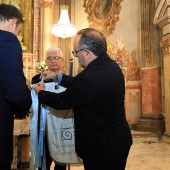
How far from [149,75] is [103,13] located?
3774 millimetres

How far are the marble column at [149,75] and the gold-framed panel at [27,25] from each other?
440cm

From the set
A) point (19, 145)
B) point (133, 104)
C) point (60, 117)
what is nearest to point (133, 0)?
point (133, 104)

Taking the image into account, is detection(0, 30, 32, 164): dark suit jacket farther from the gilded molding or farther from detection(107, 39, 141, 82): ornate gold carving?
the gilded molding

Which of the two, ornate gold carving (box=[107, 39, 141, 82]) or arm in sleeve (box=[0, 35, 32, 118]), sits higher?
ornate gold carving (box=[107, 39, 141, 82])

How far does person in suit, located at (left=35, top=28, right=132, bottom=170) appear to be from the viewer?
1812mm

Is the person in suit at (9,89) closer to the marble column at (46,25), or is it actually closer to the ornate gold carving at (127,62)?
the ornate gold carving at (127,62)

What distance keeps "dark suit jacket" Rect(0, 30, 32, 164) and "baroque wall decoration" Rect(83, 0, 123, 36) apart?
9135mm

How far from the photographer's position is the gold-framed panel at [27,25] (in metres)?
10.3

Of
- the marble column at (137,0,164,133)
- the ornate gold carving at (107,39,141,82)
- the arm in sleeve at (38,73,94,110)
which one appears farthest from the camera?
the ornate gold carving at (107,39,141,82)

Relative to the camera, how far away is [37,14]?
1077cm

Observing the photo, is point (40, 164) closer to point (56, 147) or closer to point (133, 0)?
point (56, 147)

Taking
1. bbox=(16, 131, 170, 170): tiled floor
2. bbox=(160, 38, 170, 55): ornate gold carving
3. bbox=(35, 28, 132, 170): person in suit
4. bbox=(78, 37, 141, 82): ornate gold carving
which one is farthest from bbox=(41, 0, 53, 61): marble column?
bbox=(35, 28, 132, 170): person in suit

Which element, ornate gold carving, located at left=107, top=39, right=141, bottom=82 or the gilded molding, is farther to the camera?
the gilded molding

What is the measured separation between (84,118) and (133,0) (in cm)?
883
